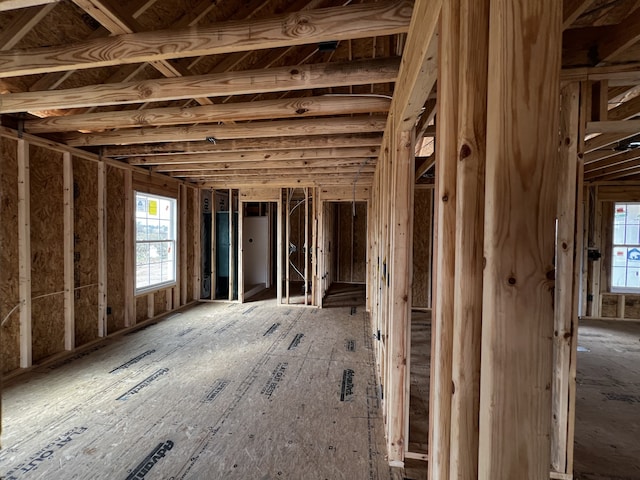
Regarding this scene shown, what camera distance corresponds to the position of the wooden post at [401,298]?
6.52ft

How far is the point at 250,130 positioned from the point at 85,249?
279cm

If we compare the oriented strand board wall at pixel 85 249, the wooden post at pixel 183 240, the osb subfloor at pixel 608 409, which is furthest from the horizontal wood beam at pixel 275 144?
the osb subfloor at pixel 608 409

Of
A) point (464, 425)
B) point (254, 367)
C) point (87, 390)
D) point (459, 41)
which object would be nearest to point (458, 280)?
point (464, 425)

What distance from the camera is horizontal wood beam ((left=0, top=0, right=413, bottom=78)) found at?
5.04 ft

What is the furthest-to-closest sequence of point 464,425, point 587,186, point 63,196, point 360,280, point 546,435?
point 360,280 < point 587,186 < point 63,196 < point 464,425 < point 546,435

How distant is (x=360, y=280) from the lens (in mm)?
8289

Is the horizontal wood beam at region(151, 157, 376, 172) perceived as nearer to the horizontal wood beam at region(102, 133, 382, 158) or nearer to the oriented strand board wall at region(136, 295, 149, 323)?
the horizontal wood beam at region(102, 133, 382, 158)

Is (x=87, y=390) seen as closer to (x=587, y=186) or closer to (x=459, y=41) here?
(x=459, y=41)

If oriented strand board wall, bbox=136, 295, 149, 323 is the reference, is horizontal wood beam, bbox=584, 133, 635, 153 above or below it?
above

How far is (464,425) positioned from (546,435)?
18cm

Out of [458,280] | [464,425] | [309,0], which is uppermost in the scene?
[309,0]

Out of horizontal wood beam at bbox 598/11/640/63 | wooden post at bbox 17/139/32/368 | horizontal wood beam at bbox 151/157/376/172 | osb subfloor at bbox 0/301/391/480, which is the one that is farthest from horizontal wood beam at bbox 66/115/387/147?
osb subfloor at bbox 0/301/391/480

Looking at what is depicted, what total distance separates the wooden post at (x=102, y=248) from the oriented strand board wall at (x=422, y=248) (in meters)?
4.97

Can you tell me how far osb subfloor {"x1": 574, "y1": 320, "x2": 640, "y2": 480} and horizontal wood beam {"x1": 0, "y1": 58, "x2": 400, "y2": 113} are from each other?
2994mm
